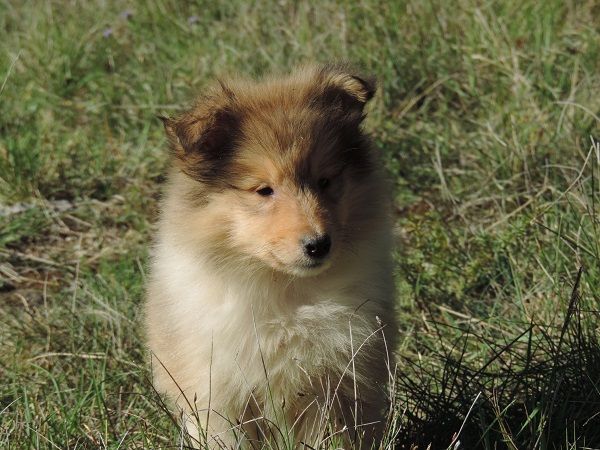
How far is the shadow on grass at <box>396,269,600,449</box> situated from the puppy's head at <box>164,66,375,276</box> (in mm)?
786

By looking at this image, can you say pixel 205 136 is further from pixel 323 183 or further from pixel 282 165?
pixel 323 183

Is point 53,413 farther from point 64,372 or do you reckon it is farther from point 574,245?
point 574,245

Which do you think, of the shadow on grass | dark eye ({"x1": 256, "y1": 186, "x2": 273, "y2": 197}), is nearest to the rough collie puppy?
dark eye ({"x1": 256, "y1": 186, "x2": 273, "y2": 197})

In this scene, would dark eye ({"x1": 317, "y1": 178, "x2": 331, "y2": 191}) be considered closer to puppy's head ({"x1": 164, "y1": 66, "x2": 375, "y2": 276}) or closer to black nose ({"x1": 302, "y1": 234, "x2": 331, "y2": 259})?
puppy's head ({"x1": 164, "y1": 66, "x2": 375, "y2": 276})

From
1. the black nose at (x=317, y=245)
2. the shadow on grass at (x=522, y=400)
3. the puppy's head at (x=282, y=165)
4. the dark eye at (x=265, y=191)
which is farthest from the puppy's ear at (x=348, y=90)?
the shadow on grass at (x=522, y=400)

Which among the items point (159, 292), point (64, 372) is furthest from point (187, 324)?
point (64, 372)

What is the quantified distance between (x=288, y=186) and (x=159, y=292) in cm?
77

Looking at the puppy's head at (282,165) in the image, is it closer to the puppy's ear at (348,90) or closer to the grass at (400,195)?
the puppy's ear at (348,90)

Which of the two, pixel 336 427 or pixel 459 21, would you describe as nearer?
pixel 336 427

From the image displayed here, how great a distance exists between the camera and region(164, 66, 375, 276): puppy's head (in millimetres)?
3555

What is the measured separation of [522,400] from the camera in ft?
13.8

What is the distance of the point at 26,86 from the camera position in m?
7.17

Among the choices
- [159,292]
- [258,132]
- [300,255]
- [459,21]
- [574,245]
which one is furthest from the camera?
[459,21]

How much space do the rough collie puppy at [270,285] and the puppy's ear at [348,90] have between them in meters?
0.09
